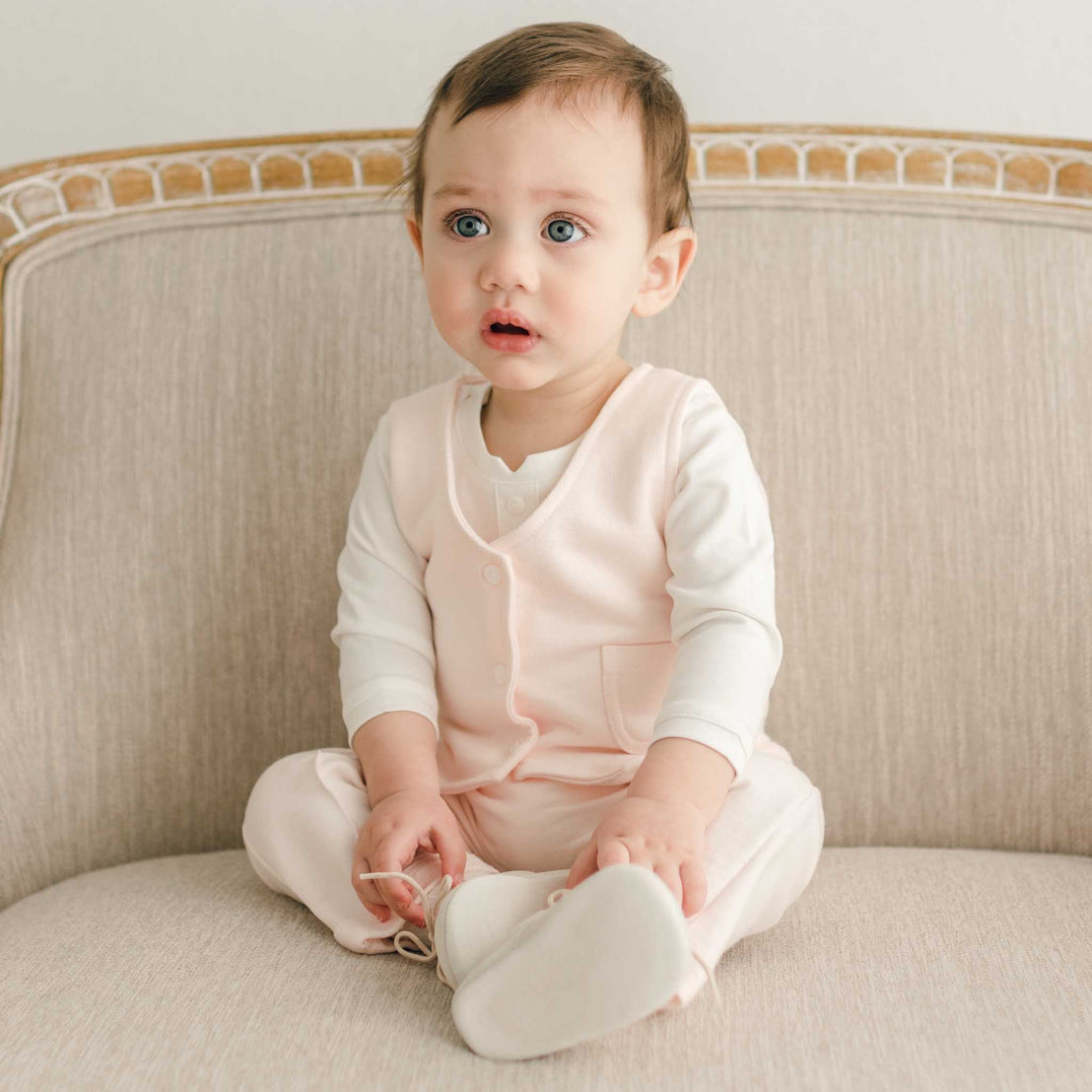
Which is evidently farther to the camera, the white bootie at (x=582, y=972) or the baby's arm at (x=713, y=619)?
the baby's arm at (x=713, y=619)

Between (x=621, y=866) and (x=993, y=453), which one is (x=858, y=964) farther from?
(x=993, y=453)

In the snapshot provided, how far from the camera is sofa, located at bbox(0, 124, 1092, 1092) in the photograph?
1.18m

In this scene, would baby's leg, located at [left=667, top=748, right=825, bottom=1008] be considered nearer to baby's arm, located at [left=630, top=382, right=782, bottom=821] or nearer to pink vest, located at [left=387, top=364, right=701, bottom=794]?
baby's arm, located at [left=630, top=382, right=782, bottom=821]

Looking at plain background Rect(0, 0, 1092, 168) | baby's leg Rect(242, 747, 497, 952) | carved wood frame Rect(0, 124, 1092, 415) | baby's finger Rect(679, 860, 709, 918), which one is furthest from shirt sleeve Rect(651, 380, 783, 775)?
plain background Rect(0, 0, 1092, 168)

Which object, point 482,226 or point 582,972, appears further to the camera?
point 482,226

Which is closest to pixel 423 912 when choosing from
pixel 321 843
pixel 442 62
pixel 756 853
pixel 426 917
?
pixel 426 917

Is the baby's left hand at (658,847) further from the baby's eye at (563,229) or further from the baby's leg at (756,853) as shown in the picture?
the baby's eye at (563,229)

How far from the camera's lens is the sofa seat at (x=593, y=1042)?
0.75 m

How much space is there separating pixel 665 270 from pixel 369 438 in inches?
13.9

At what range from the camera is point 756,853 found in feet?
3.07

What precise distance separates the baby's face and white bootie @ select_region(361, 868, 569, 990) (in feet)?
1.33

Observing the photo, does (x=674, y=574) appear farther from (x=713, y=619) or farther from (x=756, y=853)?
(x=756, y=853)

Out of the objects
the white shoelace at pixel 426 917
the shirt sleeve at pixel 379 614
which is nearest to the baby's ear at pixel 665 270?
the shirt sleeve at pixel 379 614

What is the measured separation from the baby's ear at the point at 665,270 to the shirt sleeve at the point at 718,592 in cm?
9
